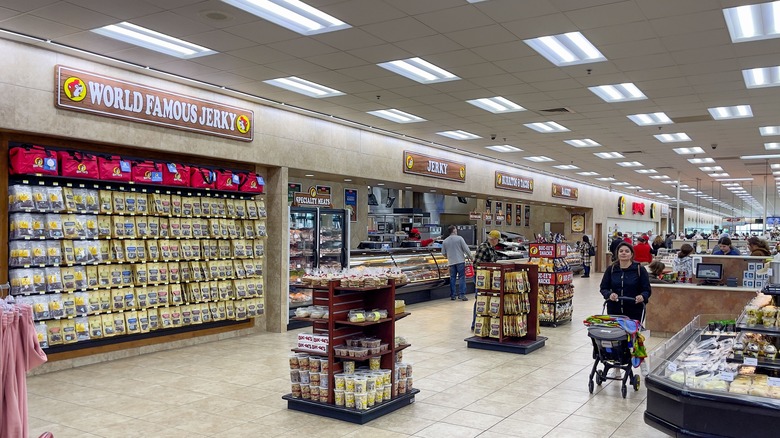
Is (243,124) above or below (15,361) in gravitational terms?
above

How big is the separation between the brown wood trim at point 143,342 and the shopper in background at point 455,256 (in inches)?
198

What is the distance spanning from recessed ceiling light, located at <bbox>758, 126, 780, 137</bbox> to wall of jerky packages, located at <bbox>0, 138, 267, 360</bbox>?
9359 millimetres

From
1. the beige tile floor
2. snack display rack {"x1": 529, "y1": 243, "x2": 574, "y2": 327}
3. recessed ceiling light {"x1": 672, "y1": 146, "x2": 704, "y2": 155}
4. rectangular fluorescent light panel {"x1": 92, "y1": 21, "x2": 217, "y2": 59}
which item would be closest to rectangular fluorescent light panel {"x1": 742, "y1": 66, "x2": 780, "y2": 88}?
snack display rack {"x1": 529, "y1": 243, "x2": 574, "y2": 327}

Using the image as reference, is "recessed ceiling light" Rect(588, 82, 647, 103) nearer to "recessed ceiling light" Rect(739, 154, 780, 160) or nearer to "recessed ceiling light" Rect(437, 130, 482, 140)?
"recessed ceiling light" Rect(437, 130, 482, 140)

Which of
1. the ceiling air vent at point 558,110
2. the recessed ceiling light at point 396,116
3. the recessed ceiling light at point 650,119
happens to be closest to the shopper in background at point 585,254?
the recessed ceiling light at point 650,119

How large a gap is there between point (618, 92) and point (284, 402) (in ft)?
21.1

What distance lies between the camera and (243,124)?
8812mm

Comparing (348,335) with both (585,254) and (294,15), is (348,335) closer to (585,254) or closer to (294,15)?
(294,15)

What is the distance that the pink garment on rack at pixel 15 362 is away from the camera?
3420 mm

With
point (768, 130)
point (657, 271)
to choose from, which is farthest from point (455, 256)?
point (768, 130)

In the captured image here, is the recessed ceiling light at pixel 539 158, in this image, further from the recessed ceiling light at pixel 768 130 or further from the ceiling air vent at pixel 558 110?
the ceiling air vent at pixel 558 110

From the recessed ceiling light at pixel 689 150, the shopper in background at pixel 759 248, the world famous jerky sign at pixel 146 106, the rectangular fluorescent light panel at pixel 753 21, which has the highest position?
the rectangular fluorescent light panel at pixel 753 21

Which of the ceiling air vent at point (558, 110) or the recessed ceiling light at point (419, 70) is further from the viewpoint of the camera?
the ceiling air vent at point (558, 110)

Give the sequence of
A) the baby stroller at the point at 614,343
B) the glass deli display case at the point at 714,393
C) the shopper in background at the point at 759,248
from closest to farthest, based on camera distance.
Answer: the glass deli display case at the point at 714,393
the baby stroller at the point at 614,343
the shopper in background at the point at 759,248
